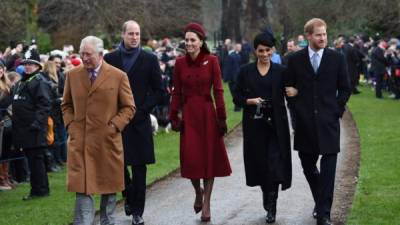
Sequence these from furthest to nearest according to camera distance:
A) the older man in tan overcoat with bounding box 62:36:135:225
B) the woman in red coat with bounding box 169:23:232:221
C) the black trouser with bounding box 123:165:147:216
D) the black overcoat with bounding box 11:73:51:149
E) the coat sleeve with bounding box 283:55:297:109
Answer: the black overcoat with bounding box 11:73:51:149
the woman in red coat with bounding box 169:23:232:221
the black trouser with bounding box 123:165:147:216
the coat sleeve with bounding box 283:55:297:109
the older man in tan overcoat with bounding box 62:36:135:225

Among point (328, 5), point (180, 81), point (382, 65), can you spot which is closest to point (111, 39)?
point (382, 65)

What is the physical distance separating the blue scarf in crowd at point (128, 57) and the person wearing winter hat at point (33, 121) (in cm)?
267

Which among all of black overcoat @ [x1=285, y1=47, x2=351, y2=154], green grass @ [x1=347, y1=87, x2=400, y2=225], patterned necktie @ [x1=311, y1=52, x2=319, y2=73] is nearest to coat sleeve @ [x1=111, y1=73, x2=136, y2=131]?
black overcoat @ [x1=285, y1=47, x2=351, y2=154]

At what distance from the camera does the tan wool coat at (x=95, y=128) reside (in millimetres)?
8859

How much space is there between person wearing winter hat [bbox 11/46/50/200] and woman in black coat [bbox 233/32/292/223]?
3374 millimetres

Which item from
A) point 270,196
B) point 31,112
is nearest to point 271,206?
point 270,196

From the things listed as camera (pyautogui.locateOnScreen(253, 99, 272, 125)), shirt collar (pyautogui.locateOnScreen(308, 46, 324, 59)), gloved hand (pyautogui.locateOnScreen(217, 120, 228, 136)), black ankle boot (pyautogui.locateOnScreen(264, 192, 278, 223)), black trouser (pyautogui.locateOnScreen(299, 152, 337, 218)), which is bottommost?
black ankle boot (pyautogui.locateOnScreen(264, 192, 278, 223))

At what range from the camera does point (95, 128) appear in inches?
351

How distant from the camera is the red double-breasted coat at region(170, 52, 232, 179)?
34.2 feet

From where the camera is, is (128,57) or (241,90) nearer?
(128,57)

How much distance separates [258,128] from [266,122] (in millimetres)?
118

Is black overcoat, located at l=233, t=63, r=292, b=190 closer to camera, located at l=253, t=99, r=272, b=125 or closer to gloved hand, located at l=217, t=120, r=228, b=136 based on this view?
camera, located at l=253, t=99, r=272, b=125

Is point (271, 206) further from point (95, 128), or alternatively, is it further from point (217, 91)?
point (95, 128)

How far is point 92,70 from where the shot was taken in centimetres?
900
